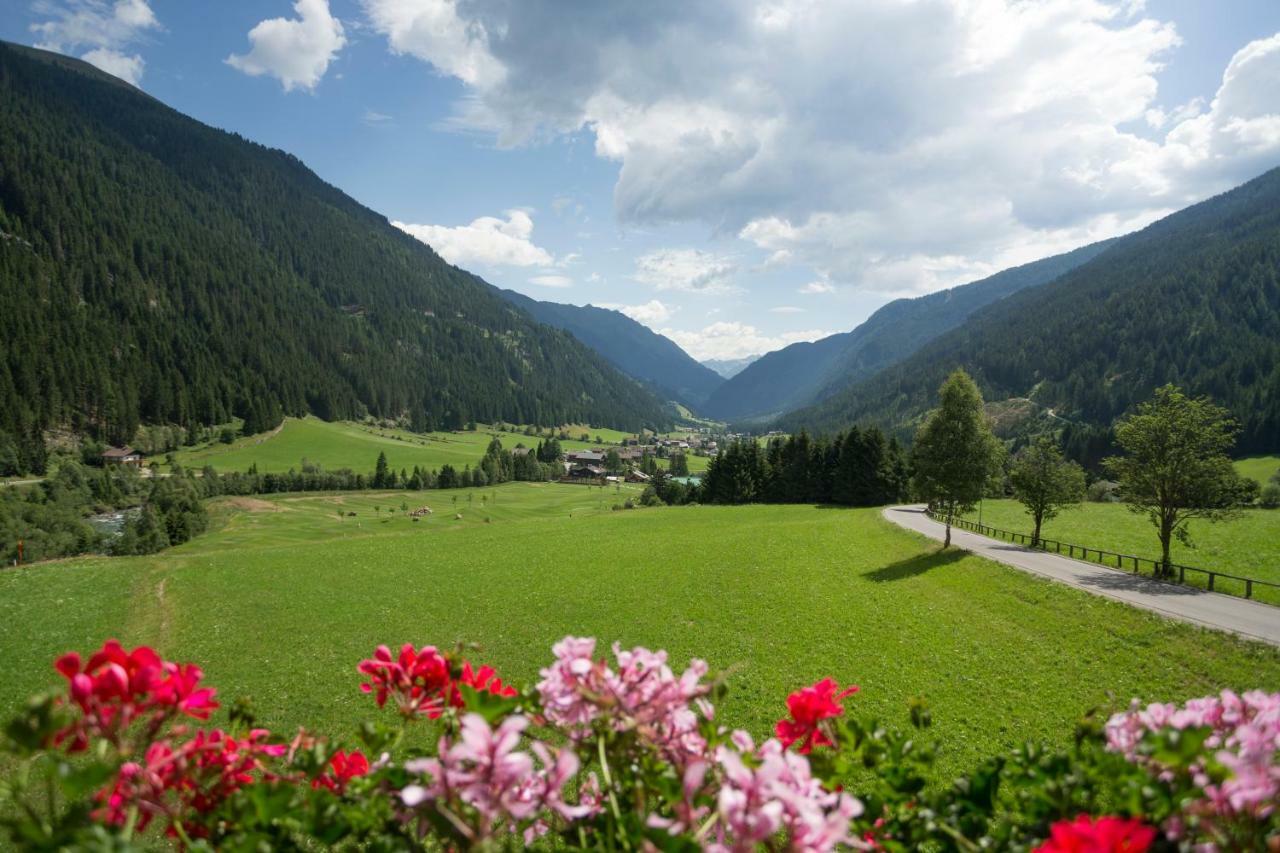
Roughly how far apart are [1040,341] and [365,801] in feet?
745

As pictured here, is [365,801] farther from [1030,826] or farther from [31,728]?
[1030,826]

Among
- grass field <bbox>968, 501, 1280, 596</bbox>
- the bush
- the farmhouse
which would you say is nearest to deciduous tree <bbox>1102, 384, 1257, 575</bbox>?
grass field <bbox>968, 501, 1280, 596</bbox>

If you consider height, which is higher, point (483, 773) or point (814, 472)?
point (483, 773)

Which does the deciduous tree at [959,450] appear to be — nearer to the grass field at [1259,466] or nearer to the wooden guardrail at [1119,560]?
the wooden guardrail at [1119,560]

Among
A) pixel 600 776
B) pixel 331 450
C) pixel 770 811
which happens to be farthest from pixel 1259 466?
pixel 331 450

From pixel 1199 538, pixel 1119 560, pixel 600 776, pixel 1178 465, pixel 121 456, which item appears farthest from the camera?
pixel 121 456

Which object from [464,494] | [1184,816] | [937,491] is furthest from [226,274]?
[1184,816]

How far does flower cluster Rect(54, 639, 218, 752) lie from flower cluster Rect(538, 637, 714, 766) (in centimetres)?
100

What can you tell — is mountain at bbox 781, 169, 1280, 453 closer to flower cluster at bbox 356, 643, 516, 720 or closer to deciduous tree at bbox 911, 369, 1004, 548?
deciduous tree at bbox 911, 369, 1004, 548

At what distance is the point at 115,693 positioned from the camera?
1499 mm

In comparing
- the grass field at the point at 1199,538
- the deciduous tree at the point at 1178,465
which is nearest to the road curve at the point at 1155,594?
the grass field at the point at 1199,538

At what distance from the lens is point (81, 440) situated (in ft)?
345

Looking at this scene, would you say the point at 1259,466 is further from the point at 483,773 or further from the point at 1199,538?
the point at 483,773

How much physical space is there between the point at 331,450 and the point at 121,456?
1329 inches
